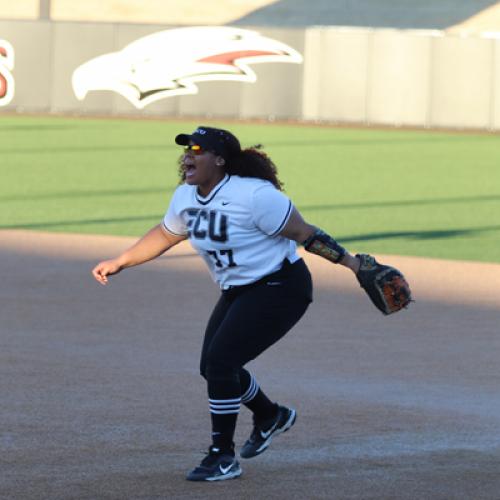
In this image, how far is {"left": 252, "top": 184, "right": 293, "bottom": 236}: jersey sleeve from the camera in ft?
22.6

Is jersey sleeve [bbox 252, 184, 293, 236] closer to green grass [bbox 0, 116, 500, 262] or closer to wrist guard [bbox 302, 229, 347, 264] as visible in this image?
wrist guard [bbox 302, 229, 347, 264]

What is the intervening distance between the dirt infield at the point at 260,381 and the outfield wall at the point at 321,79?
18.6 metres

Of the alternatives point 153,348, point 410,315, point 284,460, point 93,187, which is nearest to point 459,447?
point 284,460

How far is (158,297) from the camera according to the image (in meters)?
12.7

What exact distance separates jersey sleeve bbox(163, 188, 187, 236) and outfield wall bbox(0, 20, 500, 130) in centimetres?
2586

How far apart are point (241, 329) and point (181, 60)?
27383 mm

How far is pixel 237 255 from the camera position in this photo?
700cm

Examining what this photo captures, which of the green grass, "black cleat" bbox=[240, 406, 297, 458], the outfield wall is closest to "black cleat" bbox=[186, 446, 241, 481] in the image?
"black cleat" bbox=[240, 406, 297, 458]

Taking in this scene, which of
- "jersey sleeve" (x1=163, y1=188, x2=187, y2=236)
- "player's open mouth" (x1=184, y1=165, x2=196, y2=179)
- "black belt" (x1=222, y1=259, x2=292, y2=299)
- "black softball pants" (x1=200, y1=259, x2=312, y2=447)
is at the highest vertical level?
"player's open mouth" (x1=184, y1=165, x2=196, y2=179)

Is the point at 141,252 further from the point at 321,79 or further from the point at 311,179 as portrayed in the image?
the point at 321,79

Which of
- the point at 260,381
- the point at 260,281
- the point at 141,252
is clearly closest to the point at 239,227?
the point at 260,281

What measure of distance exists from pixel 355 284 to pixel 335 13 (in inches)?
1308

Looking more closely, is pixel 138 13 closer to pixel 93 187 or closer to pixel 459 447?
pixel 93 187

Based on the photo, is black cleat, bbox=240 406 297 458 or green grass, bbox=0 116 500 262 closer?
black cleat, bbox=240 406 297 458
